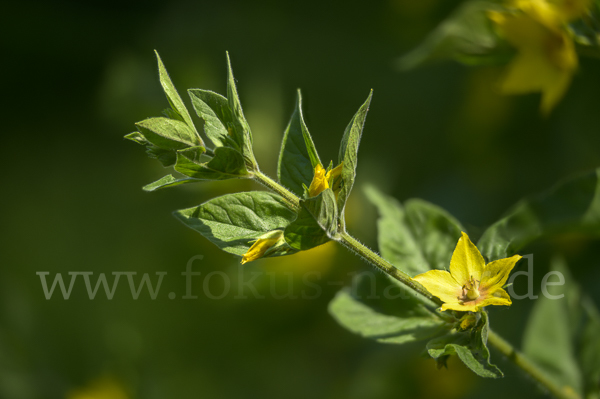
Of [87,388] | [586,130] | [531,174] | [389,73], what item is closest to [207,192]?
[87,388]

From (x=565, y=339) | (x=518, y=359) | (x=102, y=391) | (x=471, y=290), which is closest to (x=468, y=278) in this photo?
(x=471, y=290)

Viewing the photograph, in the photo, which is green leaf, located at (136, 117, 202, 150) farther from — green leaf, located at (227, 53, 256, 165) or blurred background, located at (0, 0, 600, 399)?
blurred background, located at (0, 0, 600, 399)

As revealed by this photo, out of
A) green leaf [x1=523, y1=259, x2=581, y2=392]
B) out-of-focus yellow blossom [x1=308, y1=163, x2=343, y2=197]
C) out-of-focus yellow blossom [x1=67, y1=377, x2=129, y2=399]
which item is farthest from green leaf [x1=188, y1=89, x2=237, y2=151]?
out-of-focus yellow blossom [x1=67, y1=377, x2=129, y2=399]

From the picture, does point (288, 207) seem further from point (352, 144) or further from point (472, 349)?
point (472, 349)

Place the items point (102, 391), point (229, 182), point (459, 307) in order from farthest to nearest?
point (229, 182)
point (102, 391)
point (459, 307)

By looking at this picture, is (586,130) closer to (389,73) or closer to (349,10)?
(389,73)

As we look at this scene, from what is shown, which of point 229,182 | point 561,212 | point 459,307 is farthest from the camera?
point 229,182
